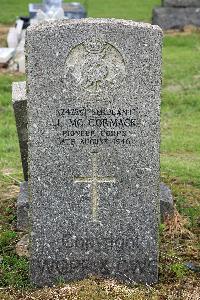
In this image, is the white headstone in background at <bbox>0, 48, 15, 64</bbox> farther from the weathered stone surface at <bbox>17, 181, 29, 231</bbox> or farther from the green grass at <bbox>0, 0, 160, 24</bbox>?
the weathered stone surface at <bbox>17, 181, 29, 231</bbox>

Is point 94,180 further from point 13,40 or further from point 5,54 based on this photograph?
point 13,40

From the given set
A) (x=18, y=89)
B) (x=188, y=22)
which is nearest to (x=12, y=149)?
(x=18, y=89)

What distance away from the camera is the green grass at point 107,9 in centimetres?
2173

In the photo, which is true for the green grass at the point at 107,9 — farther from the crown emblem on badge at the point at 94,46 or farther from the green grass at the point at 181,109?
the crown emblem on badge at the point at 94,46

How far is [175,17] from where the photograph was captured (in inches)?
770

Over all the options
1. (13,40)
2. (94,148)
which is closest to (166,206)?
(94,148)

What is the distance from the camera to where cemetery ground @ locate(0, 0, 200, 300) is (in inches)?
224

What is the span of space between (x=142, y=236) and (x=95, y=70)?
50.4 inches

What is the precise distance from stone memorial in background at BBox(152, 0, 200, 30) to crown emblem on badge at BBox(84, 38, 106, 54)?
1419cm

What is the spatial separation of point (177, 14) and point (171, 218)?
13.1 metres

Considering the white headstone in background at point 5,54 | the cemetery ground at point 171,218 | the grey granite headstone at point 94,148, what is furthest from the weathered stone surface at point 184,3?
the grey granite headstone at point 94,148

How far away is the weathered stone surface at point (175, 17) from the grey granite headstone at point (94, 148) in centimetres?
1411

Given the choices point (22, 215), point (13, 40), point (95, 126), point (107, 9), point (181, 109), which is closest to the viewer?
point (95, 126)

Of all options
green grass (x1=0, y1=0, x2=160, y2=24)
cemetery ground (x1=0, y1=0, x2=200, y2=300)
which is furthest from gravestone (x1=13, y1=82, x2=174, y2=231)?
→ green grass (x1=0, y1=0, x2=160, y2=24)
